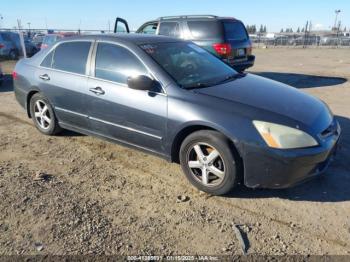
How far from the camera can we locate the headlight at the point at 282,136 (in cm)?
337

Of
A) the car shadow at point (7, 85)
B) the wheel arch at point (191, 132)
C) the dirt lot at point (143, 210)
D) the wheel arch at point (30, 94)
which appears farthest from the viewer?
the car shadow at point (7, 85)

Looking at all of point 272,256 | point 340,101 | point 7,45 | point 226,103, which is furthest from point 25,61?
point 7,45

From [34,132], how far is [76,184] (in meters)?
2.27

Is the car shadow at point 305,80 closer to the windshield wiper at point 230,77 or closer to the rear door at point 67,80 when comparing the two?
the windshield wiper at point 230,77

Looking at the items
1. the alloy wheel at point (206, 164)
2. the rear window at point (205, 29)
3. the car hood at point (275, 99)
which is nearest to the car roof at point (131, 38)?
the car hood at point (275, 99)

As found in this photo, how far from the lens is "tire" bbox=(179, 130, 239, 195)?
11.7 feet

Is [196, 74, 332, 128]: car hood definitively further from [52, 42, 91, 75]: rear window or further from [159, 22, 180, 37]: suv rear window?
[159, 22, 180, 37]: suv rear window

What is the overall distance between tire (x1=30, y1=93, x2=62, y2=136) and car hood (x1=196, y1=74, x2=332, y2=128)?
2615mm

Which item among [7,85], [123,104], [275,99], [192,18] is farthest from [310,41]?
[123,104]

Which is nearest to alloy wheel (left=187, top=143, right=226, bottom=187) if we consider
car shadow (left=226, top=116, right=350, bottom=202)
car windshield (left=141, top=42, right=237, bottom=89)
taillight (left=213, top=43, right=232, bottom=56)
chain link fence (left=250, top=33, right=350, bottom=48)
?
car shadow (left=226, top=116, right=350, bottom=202)

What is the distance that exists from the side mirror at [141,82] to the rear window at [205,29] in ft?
19.3

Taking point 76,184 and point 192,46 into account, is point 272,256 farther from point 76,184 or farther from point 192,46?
point 192,46

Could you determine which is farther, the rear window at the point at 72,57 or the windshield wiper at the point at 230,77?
the rear window at the point at 72,57

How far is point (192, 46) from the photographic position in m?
5.14
